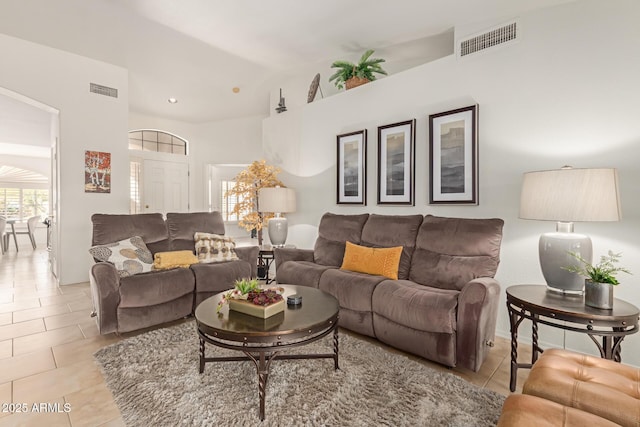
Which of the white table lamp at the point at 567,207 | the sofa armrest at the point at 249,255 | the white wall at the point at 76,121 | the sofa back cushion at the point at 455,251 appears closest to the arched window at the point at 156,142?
the white wall at the point at 76,121

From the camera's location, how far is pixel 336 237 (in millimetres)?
3553

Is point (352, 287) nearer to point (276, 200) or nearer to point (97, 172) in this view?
point (276, 200)

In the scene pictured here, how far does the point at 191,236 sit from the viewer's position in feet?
12.1

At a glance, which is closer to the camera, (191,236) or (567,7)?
(567,7)

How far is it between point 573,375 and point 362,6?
3.41 meters

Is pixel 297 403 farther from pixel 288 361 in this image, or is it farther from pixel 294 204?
pixel 294 204

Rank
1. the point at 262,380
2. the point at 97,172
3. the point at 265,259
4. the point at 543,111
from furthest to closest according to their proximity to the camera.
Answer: the point at 97,172, the point at 265,259, the point at 543,111, the point at 262,380

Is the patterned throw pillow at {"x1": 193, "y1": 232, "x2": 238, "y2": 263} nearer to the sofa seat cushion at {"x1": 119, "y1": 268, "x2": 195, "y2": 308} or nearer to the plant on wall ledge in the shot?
the sofa seat cushion at {"x1": 119, "y1": 268, "x2": 195, "y2": 308}

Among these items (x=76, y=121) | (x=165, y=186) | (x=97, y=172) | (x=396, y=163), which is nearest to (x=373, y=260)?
(x=396, y=163)

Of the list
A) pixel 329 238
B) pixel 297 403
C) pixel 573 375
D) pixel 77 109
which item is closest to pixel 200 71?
pixel 77 109

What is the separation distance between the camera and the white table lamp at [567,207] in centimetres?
185

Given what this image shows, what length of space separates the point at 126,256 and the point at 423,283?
2.69m

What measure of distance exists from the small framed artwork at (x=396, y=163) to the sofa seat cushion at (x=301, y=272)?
43.2 inches

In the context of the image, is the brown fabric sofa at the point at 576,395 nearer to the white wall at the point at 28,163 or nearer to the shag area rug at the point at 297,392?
the shag area rug at the point at 297,392
